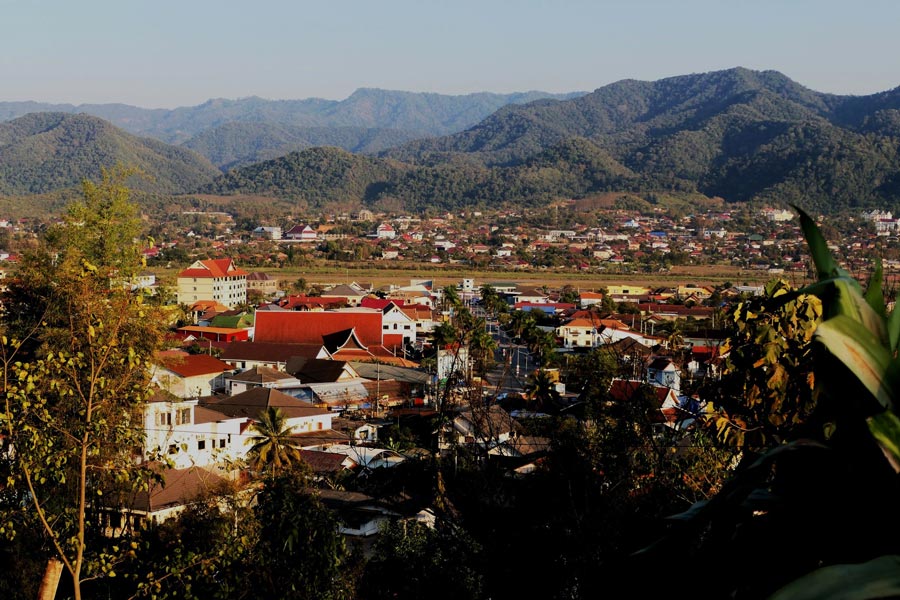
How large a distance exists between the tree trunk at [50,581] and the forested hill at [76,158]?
142 meters

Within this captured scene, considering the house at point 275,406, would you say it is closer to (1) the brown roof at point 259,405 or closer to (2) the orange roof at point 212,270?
(1) the brown roof at point 259,405

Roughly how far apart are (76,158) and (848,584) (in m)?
164

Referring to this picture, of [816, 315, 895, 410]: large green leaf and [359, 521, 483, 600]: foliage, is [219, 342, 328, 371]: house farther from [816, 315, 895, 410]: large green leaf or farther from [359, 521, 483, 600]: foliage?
[816, 315, 895, 410]: large green leaf

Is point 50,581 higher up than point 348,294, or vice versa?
point 50,581

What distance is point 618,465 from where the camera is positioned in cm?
561

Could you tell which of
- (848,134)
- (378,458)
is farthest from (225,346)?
(848,134)

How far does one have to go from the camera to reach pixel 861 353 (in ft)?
3.80

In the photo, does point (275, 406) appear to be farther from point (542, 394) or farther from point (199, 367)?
point (199, 367)

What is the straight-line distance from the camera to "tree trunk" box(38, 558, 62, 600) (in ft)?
12.1

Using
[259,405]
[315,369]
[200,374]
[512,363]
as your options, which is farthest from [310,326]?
[259,405]

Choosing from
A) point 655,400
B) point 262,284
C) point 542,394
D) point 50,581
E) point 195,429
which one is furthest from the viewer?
point 262,284

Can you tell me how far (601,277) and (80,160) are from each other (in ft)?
381

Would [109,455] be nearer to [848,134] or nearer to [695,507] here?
[695,507]

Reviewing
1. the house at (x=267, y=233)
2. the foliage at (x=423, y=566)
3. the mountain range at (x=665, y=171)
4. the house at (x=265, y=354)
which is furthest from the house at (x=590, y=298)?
the mountain range at (x=665, y=171)
